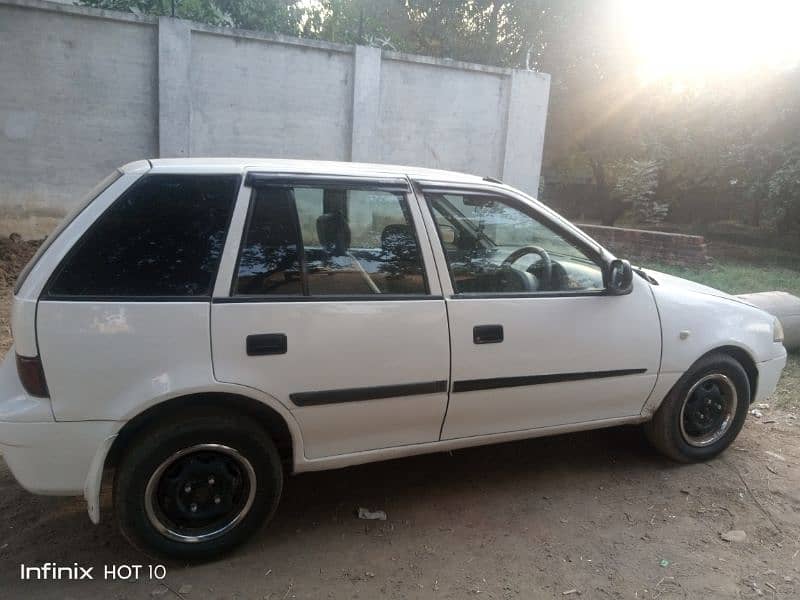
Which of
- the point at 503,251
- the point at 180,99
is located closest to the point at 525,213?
the point at 503,251

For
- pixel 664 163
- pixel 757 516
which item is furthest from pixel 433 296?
pixel 664 163

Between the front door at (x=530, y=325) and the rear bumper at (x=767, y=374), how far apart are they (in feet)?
2.85

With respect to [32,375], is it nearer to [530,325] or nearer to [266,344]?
[266,344]

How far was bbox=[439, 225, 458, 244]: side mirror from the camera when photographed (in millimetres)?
3005

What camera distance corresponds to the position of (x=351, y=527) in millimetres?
3033

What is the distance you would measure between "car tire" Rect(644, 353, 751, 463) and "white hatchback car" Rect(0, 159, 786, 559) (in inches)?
5.8

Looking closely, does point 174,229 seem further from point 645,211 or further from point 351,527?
point 645,211

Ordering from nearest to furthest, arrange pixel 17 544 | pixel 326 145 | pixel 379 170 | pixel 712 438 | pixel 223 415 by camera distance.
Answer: pixel 223 415 → pixel 17 544 → pixel 379 170 → pixel 712 438 → pixel 326 145

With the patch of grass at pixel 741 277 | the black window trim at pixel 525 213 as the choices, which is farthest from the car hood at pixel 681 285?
the patch of grass at pixel 741 277

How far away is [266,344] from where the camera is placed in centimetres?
257

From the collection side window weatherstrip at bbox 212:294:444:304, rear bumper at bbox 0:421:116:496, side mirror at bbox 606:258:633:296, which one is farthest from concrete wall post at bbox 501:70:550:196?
rear bumper at bbox 0:421:116:496

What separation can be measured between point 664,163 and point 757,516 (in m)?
15.1

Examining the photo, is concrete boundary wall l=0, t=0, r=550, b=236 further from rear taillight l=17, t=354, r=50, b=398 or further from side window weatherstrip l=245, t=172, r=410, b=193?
rear taillight l=17, t=354, r=50, b=398

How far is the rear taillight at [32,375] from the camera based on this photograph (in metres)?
2.31
